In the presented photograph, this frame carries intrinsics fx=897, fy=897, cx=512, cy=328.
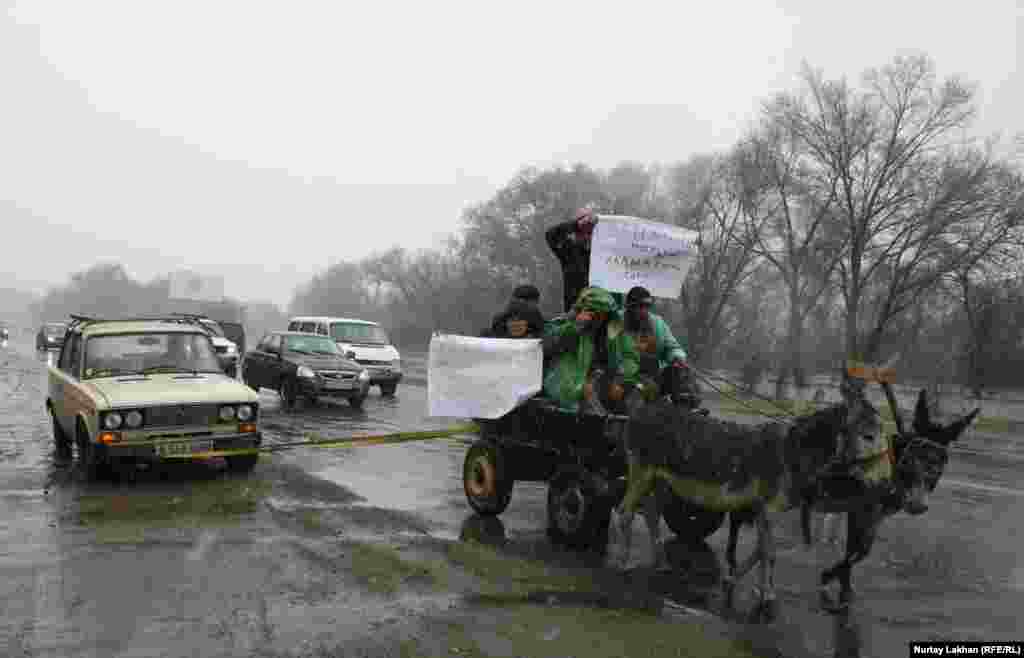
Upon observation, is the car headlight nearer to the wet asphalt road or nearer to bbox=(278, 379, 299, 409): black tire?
the wet asphalt road

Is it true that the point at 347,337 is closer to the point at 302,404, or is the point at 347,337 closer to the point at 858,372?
the point at 302,404

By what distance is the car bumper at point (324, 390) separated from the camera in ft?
62.8

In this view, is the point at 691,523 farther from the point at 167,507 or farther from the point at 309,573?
the point at 167,507

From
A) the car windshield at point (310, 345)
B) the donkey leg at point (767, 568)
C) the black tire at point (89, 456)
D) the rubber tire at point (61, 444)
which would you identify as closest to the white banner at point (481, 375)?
the donkey leg at point (767, 568)

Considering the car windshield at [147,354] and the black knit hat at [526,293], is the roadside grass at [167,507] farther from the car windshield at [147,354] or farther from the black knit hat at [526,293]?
the black knit hat at [526,293]

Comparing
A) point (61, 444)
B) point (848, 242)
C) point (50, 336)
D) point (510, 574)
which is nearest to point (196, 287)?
point (50, 336)

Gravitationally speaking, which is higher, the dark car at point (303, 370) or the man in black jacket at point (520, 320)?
the man in black jacket at point (520, 320)

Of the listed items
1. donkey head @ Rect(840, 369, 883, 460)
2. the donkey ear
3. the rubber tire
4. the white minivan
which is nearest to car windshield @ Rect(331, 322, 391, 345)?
the white minivan

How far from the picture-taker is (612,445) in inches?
280

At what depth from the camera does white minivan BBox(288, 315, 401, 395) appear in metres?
23.8

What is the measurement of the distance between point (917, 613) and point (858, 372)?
77.9 inches

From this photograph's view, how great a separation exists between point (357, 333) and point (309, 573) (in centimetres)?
1940

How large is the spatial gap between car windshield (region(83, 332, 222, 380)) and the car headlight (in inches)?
52.2

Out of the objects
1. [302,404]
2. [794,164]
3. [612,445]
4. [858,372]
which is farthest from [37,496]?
[794,164]
